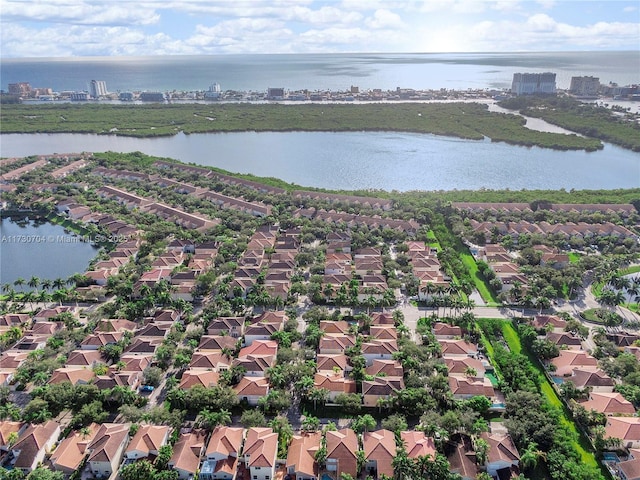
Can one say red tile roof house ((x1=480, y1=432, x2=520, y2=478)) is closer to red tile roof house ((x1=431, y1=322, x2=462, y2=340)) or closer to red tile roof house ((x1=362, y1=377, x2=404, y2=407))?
red tile roof house ((x1=362, y1=377, x2=404, y2=407))

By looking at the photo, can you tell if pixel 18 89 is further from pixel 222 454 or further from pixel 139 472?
pixel 222 454

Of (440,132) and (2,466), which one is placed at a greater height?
(440,132)

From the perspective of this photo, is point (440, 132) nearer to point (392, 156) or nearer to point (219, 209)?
point (392, 156)

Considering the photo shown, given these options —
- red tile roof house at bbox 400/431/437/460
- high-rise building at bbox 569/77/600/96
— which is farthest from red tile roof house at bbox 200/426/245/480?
high-rise building at bbox 569/77/600/96

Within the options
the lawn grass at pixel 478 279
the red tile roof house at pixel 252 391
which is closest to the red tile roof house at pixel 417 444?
the red tile roof house at pixel 252 391

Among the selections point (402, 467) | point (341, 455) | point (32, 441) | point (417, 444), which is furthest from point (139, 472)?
point (417, 444)

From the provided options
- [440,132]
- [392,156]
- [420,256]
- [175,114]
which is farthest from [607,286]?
[175,114]
